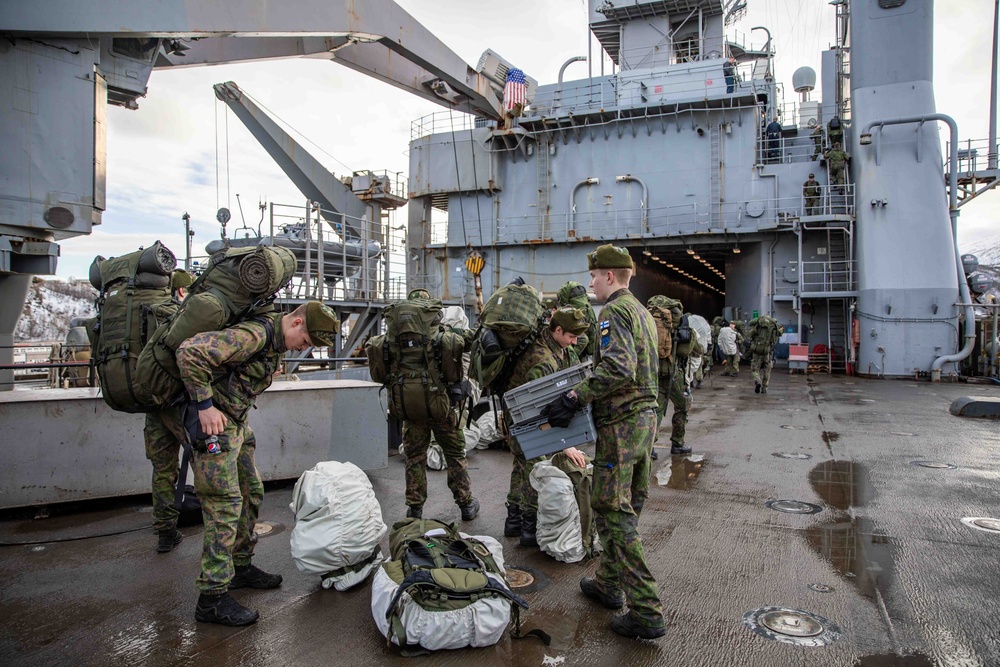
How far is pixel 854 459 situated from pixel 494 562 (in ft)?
17.9

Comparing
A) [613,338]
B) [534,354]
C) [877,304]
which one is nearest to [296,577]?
[534,354]

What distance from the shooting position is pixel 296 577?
3.66 metres

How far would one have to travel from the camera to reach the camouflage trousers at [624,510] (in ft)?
9.47

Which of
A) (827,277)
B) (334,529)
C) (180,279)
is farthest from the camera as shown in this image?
(827,277)

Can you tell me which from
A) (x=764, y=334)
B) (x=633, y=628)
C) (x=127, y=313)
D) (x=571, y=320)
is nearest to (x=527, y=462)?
(x=571, y=320)

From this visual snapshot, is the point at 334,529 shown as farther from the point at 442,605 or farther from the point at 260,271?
the point at 260,271

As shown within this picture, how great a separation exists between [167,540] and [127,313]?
5.28 feet

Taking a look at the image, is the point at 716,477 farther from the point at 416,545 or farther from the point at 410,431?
the point at 416,545

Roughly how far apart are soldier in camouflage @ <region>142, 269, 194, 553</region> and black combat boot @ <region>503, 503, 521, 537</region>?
2.35 metres

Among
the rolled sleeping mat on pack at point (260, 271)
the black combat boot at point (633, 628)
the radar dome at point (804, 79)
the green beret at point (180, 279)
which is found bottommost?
the black combat boot at point (633, 628)

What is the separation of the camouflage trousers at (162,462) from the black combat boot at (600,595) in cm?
282

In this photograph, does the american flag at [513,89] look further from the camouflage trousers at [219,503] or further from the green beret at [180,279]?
the camouflage trousers at [219,503]

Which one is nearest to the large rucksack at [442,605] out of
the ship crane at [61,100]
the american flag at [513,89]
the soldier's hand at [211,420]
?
the soldier's hand at [211,420]

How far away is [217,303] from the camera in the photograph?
3037mm
